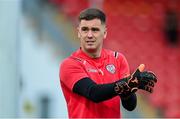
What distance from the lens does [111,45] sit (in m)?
7.03

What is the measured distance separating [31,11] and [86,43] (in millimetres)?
3646

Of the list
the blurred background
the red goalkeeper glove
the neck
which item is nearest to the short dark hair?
the neck

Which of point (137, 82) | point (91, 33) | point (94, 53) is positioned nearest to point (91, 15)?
point (91, 33)

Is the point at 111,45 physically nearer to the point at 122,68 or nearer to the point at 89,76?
the point at 122,68

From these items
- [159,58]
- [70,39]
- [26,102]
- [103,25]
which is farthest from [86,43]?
[159,58]

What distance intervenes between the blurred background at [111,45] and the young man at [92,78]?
2827 millimetres

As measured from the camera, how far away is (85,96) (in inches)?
111

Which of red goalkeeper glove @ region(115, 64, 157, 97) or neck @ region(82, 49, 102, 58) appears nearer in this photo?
red goalkeeper glove @ region(115, 64, 157, 97)

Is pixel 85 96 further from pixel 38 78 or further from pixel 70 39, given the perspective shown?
pixel 70 39

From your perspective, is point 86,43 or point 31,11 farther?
point 31,11

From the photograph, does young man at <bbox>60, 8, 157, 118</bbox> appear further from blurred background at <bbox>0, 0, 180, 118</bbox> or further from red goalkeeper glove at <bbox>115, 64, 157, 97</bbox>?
blurred background at <bbox>0, 0, 180, 118</bbox>

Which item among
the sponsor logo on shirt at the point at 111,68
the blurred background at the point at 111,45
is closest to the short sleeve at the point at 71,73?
the sponsor logo on shirt at the point at 111,68

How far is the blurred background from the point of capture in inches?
250

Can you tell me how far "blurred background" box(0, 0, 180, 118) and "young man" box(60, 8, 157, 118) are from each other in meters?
2.83
